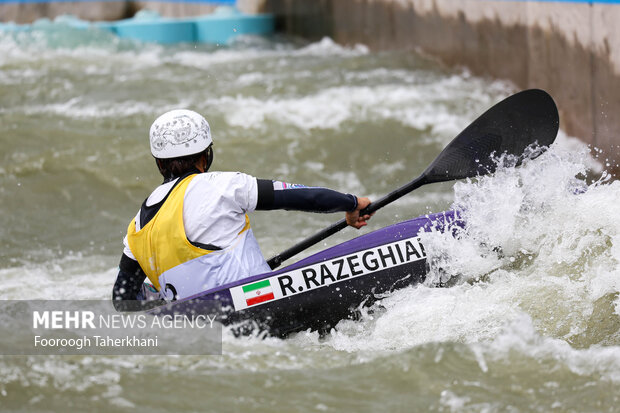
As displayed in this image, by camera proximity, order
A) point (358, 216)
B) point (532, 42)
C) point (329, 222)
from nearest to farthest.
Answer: point (358, 216) → point (329, 222) → point (532, 42)

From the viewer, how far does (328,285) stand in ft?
13.4

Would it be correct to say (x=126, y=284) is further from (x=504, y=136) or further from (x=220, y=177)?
(x=504, y=136)

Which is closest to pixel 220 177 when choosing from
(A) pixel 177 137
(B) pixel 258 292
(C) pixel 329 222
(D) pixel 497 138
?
(A) pixel 177 137

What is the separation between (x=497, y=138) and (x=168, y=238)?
1999 mm

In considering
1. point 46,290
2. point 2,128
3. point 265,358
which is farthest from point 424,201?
point 2,128

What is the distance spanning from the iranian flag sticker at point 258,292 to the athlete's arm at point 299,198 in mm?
365

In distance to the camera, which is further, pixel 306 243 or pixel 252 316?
pixel 306 243

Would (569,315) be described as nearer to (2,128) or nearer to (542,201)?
(542,201)

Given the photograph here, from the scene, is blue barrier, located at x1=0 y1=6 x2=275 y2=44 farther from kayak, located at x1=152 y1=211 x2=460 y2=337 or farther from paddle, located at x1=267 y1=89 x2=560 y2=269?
kayak, located at x1=152 y1=211 x2=460 y2=337

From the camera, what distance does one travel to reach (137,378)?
3615mm

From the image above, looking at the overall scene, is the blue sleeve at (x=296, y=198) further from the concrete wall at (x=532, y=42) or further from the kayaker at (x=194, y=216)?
the concrete wall at (x=532, y=42)

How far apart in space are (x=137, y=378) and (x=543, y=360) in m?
1.74

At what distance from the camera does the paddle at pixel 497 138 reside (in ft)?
15.3

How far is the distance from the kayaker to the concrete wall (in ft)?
12.0
